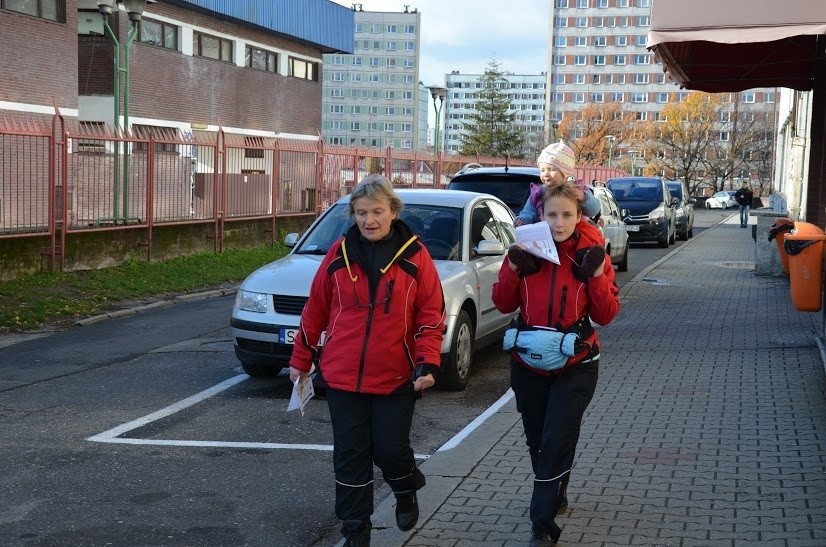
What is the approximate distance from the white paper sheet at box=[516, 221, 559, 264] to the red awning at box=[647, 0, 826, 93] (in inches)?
236

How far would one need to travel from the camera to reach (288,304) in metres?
8.61

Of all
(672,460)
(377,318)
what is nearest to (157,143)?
(672,460)

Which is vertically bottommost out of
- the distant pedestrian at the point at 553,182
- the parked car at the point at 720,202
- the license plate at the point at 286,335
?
the parked car at the point at 720,202

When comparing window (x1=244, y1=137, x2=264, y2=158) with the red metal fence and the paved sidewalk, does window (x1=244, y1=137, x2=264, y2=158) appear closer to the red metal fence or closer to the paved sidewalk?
the red metal fence

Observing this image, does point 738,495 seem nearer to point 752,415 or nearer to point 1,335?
point 752,415

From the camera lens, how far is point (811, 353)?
33.9 feet

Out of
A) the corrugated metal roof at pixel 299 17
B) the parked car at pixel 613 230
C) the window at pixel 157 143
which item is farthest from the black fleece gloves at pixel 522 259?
the corrugated metal roof at pixel 299 17

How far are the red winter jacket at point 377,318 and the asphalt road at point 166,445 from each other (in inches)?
42.1

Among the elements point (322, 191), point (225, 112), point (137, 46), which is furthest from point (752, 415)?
point (225, 112)

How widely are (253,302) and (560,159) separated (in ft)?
14.2

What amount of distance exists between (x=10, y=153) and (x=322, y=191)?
10957mm

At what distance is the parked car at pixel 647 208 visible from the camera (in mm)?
28406

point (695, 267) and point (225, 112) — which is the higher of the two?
point (225, 112)

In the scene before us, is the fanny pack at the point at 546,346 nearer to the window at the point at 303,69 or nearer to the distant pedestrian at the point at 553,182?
the distant pedestrian at the point at 553,182
